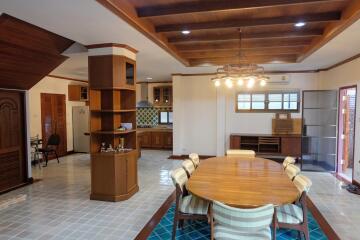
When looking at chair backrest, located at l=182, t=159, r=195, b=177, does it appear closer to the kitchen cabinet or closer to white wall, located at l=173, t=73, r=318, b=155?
white wall, located at l=173, t=73, r=318, b=155

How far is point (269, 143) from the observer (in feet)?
21.6

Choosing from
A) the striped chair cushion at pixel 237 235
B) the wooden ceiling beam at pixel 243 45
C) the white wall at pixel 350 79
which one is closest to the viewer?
the striped chair cushion at pixel 237 235

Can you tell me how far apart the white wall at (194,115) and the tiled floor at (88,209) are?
2.13 meters

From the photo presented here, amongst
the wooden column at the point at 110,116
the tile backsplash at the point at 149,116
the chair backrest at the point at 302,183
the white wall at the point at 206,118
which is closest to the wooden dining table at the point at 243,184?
the chair backrest at the point at 302,183

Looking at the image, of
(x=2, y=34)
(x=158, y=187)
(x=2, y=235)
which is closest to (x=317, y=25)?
(x=158, y=187)

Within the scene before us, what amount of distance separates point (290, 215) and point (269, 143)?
A: 168 inches

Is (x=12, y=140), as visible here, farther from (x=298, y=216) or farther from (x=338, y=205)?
(x=338, y=205)

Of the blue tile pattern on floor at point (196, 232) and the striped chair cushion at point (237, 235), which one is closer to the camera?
the striped chair cushion at point (237, 235)

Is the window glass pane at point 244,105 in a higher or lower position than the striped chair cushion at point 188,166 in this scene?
higher

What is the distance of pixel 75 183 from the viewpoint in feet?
16.3

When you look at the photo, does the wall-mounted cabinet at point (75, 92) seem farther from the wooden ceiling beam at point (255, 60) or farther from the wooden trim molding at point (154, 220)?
the wooden trim molding at point (154, 220)

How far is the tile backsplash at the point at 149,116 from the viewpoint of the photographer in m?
9.59

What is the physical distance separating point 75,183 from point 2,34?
3.02 metres

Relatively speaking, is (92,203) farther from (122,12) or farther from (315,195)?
(315,195)
